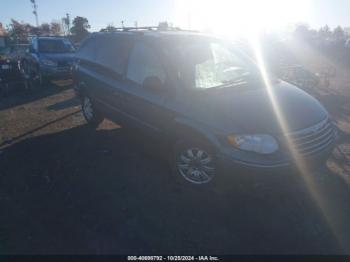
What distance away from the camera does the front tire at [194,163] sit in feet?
13.1

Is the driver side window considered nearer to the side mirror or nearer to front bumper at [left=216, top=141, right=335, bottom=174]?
the side mirror

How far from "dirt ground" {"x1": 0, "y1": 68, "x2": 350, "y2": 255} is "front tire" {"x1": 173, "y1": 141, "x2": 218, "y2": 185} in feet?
0.59

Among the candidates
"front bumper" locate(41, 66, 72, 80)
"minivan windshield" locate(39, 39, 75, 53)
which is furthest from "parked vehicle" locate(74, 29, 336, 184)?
"minivan windshield" locate(39, 39, 75, 53)

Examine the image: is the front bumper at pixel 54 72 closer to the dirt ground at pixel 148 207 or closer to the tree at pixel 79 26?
the dirt ground at pixel 148 207

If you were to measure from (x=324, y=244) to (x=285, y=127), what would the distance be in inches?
54.1

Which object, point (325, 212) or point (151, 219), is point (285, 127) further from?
point (151, 219)

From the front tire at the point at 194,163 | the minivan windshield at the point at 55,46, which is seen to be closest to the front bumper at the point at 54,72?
the minivan windshield at the point at 55,46

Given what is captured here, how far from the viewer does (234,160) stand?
3645 mm

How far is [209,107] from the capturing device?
12.8 feet

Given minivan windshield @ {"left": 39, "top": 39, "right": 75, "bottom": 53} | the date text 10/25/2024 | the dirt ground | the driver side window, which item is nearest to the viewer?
the date text 10/25/2024

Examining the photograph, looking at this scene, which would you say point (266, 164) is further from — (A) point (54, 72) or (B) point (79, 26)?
(B) point (79, 26)

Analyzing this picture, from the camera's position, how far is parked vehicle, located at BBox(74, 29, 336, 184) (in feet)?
11.9

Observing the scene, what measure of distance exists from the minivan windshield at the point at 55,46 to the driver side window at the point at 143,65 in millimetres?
9380

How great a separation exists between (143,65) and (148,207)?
2199mm
